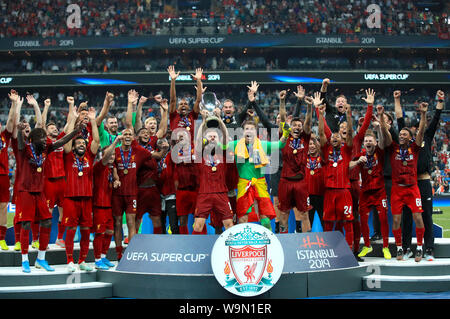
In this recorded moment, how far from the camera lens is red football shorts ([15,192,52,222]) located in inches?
329

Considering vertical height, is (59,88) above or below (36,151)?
above

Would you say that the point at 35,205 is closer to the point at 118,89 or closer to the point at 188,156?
the point at 188,156

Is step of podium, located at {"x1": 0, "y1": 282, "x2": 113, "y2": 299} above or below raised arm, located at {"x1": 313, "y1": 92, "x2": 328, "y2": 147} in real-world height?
below

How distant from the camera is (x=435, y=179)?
26.1 meters

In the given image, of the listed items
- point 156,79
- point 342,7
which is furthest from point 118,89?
point 342,7

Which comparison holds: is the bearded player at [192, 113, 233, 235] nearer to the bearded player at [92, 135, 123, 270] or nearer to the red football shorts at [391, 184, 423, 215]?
the bearded player at [92, 135, 123, 270]

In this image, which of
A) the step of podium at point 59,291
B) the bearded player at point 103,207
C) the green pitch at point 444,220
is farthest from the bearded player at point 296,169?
the green pitch at point 444,220

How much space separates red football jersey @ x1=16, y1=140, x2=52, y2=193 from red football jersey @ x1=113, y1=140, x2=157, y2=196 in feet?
3.86

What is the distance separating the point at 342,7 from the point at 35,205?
108 feet

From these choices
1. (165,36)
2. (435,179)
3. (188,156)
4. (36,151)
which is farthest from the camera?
(165,36)

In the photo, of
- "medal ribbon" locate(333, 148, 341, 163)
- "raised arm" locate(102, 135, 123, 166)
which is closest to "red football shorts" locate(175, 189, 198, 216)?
"raised arm" locate(102, 135, 123, 166)

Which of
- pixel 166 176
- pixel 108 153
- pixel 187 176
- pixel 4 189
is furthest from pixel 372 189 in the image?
pixel 4 189

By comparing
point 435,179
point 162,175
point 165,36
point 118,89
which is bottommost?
point 435,179

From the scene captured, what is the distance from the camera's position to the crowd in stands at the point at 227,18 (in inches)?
1426
